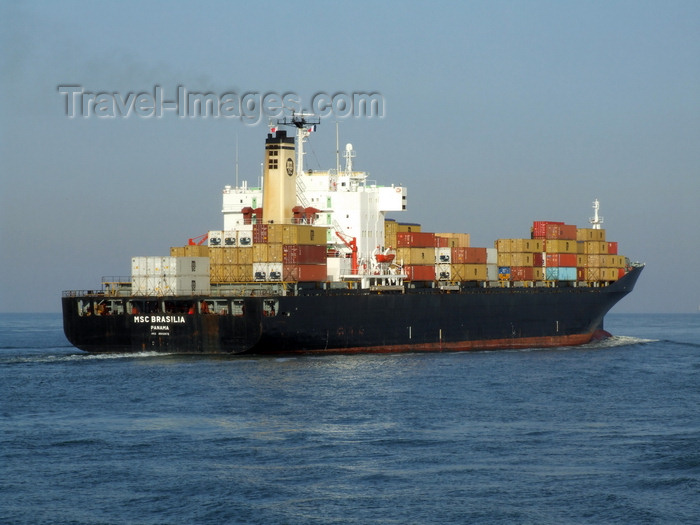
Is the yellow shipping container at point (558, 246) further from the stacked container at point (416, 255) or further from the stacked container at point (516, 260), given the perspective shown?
the stacked container at point (416, 255)

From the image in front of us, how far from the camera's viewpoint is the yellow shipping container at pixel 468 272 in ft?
233

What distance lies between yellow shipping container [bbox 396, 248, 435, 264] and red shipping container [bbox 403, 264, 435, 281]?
29 cm

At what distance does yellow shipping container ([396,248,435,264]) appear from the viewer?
6912cm

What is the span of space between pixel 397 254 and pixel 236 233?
1472cm

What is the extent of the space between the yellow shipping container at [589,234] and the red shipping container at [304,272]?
28311 mm

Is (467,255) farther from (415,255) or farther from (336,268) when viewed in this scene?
(336,268)

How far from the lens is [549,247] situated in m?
78.2

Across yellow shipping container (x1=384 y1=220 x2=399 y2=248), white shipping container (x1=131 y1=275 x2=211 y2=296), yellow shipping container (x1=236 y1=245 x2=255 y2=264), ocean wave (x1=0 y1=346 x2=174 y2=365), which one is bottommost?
ocean wave (x1=0 y1=346 x2=174 y2=365)

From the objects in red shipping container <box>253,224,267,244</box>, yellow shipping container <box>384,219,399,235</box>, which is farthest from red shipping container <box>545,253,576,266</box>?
red shipping container <box>253,224,267,244</box>

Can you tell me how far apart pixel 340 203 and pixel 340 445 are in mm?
36099

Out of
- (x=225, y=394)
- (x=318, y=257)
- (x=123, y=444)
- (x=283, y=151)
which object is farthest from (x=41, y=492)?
(x=283, y=151)

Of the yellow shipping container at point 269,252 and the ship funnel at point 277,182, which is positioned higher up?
the ship funnel at point 277,182

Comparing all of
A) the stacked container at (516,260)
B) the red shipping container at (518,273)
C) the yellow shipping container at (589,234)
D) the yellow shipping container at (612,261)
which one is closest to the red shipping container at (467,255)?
the stacked container at (516,260)

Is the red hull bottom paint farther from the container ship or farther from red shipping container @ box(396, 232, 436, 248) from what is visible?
red shipping container @ box(396, 232, 436, 248)
